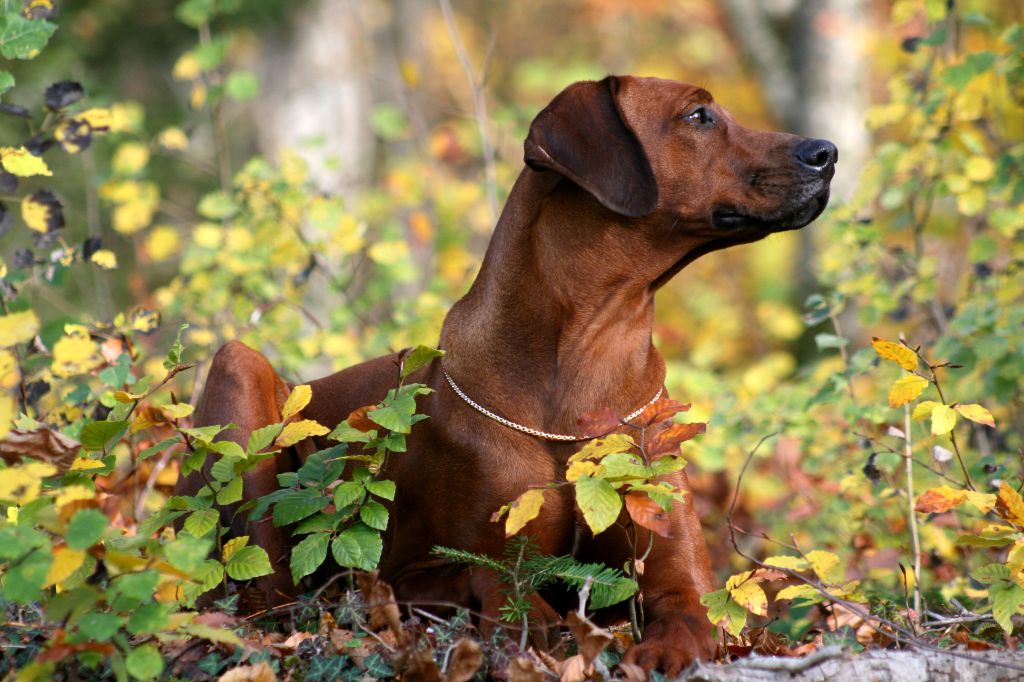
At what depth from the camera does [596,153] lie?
3354 millimetres

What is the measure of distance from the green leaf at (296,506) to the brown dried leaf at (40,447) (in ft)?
1.61

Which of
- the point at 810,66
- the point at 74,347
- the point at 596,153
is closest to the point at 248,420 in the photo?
the point at 74,347

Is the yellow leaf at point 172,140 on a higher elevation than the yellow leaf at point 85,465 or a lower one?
lower

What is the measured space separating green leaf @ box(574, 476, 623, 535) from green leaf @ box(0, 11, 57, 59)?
1866mm

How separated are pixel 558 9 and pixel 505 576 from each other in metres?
21.1

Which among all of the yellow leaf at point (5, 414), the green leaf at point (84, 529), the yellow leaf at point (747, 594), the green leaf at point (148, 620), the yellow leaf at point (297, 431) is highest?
the yellow leaf at point (5, 414)

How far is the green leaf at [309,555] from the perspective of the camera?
9.33 ft

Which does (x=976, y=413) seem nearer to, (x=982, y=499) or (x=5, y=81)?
(x=982, y=499)

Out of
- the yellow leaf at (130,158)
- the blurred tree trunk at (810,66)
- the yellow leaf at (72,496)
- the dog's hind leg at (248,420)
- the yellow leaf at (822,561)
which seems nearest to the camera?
the yellow leaf at (72,496)

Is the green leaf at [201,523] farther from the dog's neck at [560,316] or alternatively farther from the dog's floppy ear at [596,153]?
the dog's floppy ear at [596,153]

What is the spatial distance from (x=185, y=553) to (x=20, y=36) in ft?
5.67

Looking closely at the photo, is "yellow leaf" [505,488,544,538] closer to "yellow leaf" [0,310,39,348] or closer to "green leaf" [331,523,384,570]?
"green leaf" [331,523,384,570]

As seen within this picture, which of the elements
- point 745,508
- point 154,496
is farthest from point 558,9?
point 154,496

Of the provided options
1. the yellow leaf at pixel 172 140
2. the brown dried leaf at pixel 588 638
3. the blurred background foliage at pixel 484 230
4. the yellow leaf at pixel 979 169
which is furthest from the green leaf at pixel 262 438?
the yellow leaf at pixel 172 140
